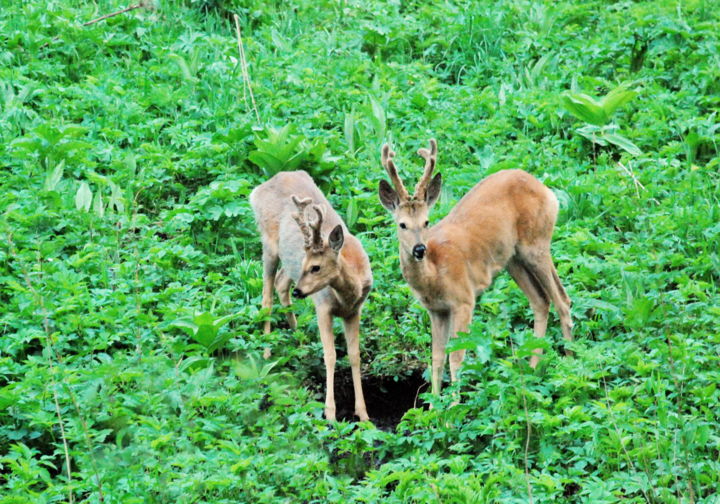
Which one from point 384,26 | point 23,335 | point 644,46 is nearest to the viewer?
point 23,335

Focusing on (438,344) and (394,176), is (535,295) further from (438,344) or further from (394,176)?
(394,176)

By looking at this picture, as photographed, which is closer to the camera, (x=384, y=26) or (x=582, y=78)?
(x=582, y=78)

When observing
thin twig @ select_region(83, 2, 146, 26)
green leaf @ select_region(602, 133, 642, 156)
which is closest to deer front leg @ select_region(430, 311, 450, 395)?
green leaf @ select_region(602, 133, 642, 156)

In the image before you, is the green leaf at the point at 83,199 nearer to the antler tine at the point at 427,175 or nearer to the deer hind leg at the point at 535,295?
the antler tine at the point at 427,175

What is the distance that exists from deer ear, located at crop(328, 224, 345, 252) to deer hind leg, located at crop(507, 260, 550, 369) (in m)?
1.39

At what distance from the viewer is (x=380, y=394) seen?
803cm

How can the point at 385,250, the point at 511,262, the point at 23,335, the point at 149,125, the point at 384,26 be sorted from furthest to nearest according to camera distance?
the point at 384,26
the point at 149,125
the point at 385,250
the point at 511,262
the point at 23,335

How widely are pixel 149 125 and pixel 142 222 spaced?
163cm

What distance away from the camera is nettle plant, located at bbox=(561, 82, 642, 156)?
10.1 metres

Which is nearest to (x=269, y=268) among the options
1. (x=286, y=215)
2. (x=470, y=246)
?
(x=286, y=215)

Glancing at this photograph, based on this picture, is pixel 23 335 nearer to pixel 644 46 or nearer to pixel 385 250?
pixel 385 250

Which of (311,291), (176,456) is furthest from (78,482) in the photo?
(311,291)

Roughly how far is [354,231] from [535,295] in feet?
7.03

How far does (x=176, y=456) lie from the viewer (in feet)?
19.3
